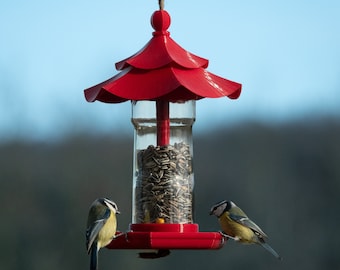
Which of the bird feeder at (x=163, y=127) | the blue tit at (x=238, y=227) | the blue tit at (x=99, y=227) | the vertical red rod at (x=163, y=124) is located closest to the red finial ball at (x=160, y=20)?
the bird feeder at (x=163, y=127)

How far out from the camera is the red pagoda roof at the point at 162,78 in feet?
21.5

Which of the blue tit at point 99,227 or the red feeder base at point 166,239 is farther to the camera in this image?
the blue tit at point 99,227

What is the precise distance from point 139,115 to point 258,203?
453 inches

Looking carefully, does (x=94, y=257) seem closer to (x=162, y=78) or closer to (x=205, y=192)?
(x=162, y=78)

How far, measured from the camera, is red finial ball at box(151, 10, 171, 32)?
686cm

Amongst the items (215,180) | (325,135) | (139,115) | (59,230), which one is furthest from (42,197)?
(139,115)

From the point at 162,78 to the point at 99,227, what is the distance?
855 millimetres

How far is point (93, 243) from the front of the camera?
22.4 feet

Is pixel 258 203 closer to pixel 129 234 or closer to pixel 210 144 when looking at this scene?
pixel 210 144

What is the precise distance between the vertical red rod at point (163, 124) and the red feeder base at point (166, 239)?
478 mm

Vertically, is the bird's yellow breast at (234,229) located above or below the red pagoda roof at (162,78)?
below

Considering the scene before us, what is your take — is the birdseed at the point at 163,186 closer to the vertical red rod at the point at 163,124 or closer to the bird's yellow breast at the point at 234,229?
the vertical red rod at the point at 163,124

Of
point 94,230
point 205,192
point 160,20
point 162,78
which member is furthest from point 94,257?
point 205,192

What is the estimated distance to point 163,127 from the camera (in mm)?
6855
